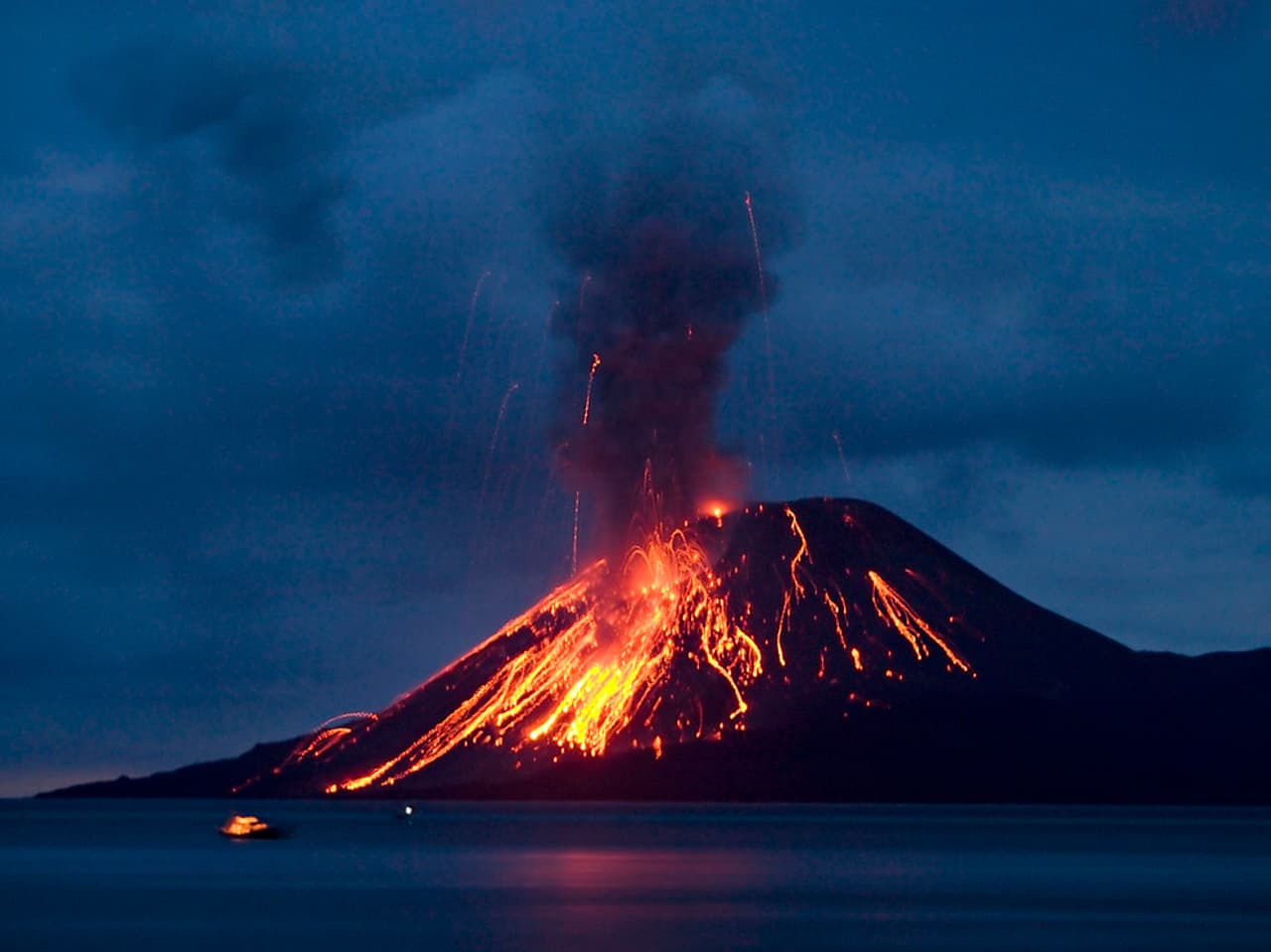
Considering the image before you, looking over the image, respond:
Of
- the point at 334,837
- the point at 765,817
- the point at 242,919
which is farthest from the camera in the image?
the point at 765,817

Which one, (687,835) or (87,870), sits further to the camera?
(687,835)

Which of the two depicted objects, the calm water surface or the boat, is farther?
the boat

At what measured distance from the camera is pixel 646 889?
2950 inches

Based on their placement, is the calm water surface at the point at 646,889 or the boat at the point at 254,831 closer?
the calm water surface at the point at 646,889

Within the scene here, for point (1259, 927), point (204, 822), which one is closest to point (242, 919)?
point (1259, 927)

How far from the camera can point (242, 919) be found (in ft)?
213

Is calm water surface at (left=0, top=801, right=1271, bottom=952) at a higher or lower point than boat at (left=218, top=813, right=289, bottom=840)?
lower

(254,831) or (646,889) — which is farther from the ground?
(254,831)

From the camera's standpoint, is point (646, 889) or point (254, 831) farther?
point (254, 831)

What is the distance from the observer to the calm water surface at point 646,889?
58.0m

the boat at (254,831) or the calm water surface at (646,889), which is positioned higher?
the boat at (254,831)

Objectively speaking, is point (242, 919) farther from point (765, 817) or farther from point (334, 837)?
point (765, 817)

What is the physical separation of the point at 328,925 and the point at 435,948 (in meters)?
8.99

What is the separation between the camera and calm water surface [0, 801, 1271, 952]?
5797 cm
